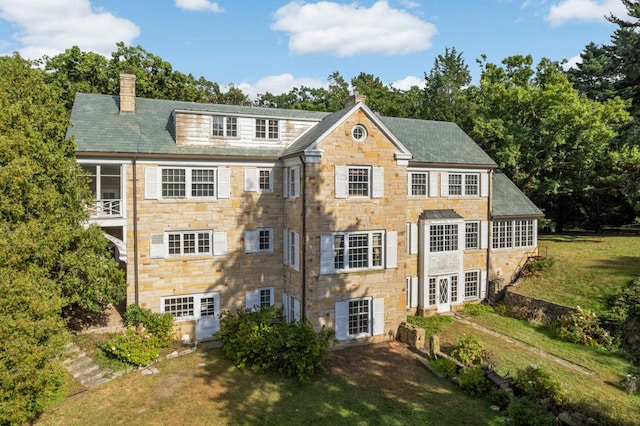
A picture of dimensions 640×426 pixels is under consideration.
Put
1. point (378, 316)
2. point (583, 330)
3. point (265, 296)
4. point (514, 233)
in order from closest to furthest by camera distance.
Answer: point (378, 316) < point (583, 330) < point (265, 296) < point (514, 233)

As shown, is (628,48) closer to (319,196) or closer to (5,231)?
(319,196)

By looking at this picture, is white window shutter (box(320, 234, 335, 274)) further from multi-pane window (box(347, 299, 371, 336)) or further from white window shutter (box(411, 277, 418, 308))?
white window shutter (box(411, 277, 418, 308))

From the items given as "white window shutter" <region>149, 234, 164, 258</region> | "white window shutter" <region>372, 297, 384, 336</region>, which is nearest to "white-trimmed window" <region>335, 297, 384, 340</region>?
"white window shutter" <region>372, 297, 384, 336</region>

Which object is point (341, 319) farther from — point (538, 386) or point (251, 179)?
point (538, 386)

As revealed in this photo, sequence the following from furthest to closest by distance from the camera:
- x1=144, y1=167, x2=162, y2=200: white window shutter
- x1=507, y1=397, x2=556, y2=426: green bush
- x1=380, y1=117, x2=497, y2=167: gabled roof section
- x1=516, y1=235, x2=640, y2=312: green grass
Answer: x1=380, y1=117, x2=497, y2=167: gabled roof section < x1=516, y1=235, x2=640, y2=312: green grass < x1=144, y1=167, x2=162, y2=200: white window shutter < x1=507, y1=397, x2=556, y2=426: green bush

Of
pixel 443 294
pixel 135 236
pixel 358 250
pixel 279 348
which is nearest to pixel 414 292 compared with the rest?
pixel 443 294

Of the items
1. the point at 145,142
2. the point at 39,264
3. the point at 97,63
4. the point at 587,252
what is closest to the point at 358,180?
the point at 145,142
